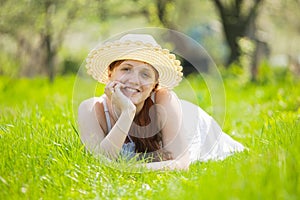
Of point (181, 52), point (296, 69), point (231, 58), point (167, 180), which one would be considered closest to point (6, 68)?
point (231, 58)

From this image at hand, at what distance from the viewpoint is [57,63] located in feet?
59.7

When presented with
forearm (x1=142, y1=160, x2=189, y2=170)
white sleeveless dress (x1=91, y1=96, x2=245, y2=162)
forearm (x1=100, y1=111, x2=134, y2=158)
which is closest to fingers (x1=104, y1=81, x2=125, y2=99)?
forearm (x1=100, y1=111, x2=134, y2=158)

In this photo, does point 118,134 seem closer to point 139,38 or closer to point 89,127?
point 89,127

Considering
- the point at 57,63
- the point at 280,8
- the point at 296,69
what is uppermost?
the point at 280,8

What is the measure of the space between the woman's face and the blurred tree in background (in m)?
7.07

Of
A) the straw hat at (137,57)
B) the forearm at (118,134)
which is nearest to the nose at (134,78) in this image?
the straw hat at (137,57)

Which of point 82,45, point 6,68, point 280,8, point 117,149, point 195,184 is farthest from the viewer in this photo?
point 82,45

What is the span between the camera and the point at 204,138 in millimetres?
4719

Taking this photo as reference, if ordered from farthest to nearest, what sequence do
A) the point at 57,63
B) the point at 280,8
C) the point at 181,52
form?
1. the point at 57,63
2. the point at 280,8
3. the point at 181,52

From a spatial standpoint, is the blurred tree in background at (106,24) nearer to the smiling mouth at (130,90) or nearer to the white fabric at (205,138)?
the white fabric at (205,138)

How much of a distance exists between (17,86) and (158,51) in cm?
783

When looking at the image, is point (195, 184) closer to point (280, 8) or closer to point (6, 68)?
point (6, 68)

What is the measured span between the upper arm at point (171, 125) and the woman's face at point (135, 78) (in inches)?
7.0

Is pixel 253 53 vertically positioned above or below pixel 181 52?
below
